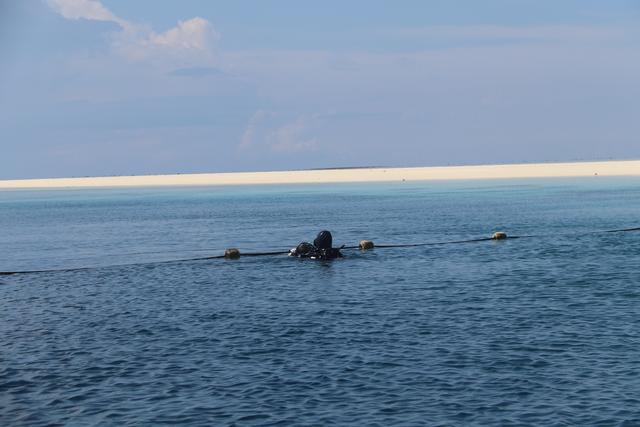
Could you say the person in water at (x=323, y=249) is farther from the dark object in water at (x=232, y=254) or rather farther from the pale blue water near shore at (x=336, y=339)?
the dark object in water at (x=232, y=254)

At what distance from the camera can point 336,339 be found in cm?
3017

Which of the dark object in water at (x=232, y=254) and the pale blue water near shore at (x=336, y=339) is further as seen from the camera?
the dark object in water at (x=232, y=254)

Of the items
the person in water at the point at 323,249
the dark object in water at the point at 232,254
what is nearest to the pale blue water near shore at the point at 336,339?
the dark object in water at the point at 232,254

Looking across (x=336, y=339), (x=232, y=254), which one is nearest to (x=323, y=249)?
(x=232, y=254)

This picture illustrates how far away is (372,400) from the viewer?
73.8 ft

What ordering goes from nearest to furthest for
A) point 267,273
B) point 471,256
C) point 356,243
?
1. point 267,273
2. point 471,256
3. point 356,243

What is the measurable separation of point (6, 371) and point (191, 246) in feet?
152

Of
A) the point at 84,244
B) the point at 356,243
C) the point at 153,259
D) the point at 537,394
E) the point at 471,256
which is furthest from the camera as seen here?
the point at 84,244

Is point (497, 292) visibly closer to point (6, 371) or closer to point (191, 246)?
point (6, 371)

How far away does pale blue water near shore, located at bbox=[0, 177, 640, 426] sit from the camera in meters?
22.1

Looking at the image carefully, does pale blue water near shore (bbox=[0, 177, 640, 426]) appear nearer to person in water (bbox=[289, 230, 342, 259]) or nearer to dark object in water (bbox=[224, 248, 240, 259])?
dark object in water (bbox=[224, 248, 240, 259])

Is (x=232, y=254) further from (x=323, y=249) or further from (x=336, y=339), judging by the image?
(x=336, y=339)

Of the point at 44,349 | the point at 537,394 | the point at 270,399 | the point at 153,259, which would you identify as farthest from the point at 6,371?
the point at 153,259

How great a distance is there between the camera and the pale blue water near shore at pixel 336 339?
72.4 ft
